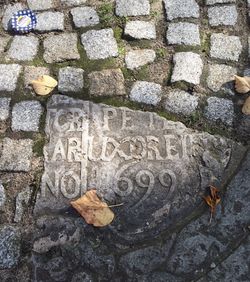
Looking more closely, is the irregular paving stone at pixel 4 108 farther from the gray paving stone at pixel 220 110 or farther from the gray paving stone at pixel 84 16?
the gray paving stone at pixel 220 110

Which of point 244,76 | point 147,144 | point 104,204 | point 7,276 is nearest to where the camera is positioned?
point 7,276

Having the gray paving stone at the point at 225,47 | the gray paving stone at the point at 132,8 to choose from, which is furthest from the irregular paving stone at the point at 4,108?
the gray paving stone at the point at 225,47

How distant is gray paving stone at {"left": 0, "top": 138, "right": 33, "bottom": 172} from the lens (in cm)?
267

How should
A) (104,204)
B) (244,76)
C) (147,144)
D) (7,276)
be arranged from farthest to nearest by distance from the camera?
(244,76), (147,144), (104,204), (7,276)

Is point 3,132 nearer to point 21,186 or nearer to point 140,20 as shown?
point 21,186

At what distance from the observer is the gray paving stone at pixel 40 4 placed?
3393 mm

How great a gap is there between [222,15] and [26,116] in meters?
1.49

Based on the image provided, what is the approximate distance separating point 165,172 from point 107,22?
1.23m

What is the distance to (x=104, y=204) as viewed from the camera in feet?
8.22

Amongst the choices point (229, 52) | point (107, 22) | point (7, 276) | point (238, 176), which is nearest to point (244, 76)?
point (229, 52)

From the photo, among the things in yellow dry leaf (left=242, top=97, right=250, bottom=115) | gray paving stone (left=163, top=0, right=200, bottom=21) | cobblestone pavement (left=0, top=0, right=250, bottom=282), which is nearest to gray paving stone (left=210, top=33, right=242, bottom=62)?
cobblestone pavement (left=0, top=0, right=250, bottom=282)

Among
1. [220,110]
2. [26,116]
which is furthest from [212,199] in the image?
[26,116]

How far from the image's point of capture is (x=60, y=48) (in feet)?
10.4

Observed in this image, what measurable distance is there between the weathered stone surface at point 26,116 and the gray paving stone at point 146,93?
560mm
